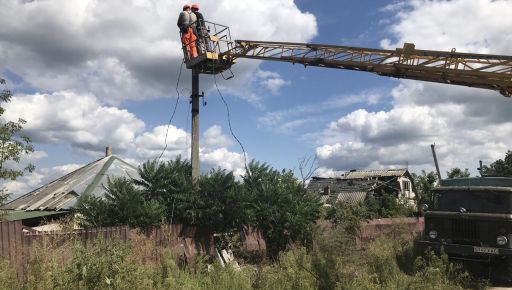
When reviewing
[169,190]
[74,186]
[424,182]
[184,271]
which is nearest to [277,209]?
[169,190]

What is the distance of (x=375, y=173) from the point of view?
6625 centimetres

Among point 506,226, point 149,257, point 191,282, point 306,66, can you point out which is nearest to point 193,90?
point 306,66

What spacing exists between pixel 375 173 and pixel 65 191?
50234mm

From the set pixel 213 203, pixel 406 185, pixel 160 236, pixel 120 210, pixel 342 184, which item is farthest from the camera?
pixel 406 185

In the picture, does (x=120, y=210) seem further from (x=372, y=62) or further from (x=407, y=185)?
(x=407, y=185)

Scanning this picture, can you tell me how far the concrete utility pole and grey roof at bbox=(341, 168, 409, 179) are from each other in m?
49.0

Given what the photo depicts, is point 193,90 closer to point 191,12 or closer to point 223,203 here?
point 191,12

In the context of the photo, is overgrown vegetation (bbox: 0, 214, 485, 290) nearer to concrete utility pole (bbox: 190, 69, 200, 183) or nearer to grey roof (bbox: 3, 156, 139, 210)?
concrete utility pole (bbox: 190, 69, 200, 183)

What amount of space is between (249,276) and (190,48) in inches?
418

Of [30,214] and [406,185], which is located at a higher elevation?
[406,185]

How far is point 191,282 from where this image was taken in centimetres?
898

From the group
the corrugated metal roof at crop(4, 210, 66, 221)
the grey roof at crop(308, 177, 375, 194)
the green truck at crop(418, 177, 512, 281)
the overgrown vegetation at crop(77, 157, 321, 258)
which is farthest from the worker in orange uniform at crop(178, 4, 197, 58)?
the grey roof at crop(308, 177, 375, 194)

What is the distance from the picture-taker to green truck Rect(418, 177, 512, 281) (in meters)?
12.4

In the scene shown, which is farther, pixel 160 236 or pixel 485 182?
pixel 485 182
